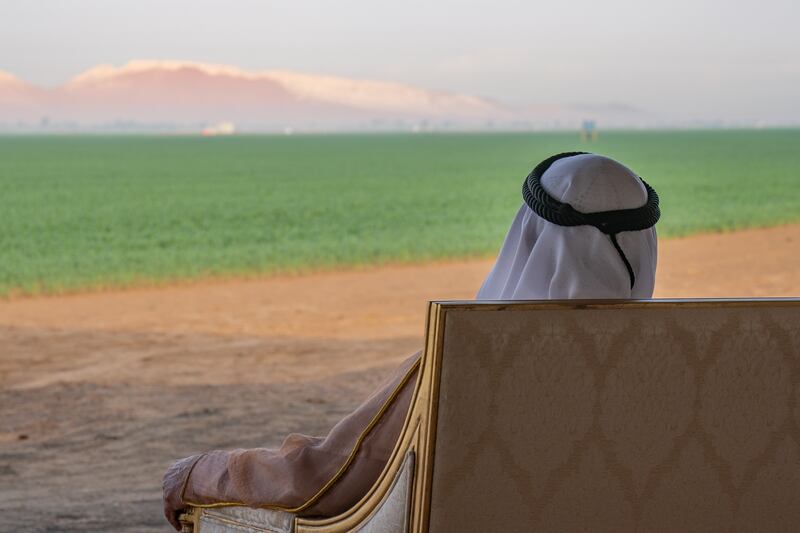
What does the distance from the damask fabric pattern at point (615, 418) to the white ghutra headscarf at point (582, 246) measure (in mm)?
242

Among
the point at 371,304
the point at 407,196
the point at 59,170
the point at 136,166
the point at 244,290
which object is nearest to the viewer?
the point at 371,304

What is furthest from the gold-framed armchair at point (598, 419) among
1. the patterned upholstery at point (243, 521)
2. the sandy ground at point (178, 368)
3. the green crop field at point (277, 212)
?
the green crop field at point (277, 212)

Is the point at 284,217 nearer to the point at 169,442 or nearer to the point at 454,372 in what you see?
the point at 169,442

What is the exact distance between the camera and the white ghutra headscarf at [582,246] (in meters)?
2.21

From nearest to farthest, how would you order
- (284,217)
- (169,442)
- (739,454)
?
(739,454) → (169,442) → (284,217)

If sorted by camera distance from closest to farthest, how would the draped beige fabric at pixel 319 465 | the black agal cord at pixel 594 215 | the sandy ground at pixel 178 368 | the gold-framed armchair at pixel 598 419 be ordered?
the gold-framed armchair at pixel 598 419 < the black agal cord at pixel 594 215 < the draped beige fabric at pixel 319 465 < the sandy ground at pixel 178 368

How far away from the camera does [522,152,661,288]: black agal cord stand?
2205 millimetres

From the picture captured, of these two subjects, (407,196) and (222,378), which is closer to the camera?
(222,378)

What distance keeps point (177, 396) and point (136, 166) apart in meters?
60.9

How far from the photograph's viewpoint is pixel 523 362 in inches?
75.5

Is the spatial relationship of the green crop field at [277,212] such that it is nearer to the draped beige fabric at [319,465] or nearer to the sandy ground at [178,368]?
the sandy ground at [178,368]

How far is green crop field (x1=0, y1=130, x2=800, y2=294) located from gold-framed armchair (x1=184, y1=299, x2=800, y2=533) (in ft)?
48.6

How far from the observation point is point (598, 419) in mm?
2018

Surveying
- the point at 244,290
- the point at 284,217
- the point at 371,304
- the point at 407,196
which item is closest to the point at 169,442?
the point at 371,304
